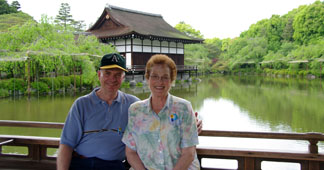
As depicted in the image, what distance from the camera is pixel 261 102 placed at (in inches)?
460

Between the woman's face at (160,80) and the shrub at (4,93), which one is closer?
the woman's face at (160,80)

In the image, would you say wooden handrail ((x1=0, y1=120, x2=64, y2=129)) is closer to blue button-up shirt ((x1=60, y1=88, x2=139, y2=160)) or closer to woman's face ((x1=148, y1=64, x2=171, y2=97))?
blue button-up shirt ((x1=60, y1=88, x2=139, y2=160))

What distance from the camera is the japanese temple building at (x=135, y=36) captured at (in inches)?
765

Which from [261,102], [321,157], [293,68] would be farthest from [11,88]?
[293,68]

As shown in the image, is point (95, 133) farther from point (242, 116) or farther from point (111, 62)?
point (242, 116)

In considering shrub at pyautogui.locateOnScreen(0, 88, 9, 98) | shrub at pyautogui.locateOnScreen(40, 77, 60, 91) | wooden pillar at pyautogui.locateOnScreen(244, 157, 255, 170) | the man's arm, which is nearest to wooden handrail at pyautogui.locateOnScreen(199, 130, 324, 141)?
wooden pillar at pyautogui.locateOnScreen(244, 157, 255, 170)

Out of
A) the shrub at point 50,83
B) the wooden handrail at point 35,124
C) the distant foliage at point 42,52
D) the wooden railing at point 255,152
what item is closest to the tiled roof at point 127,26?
the distant foliage at point 42,52

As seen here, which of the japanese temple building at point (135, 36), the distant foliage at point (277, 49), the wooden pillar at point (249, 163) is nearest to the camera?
the wooden pillar at point (249, 163)

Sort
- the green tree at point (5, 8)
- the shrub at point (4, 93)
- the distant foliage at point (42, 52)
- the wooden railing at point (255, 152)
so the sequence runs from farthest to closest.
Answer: the green tree at point (5, 8) → the distant foliage at point (42, 52) → the shrub at point (4, 93) → the wooden railing at point (255, 152)

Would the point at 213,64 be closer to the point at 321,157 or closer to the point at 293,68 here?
the point at 293,68

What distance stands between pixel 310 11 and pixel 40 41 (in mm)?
28738

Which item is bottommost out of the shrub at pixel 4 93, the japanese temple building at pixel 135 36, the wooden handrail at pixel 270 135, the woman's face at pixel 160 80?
the shrub at pixel 4 93

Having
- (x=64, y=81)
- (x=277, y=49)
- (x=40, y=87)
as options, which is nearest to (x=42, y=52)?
(x=40, y=87)

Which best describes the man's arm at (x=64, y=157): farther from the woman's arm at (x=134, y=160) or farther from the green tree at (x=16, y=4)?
the green tree at (x=16, y=4)
